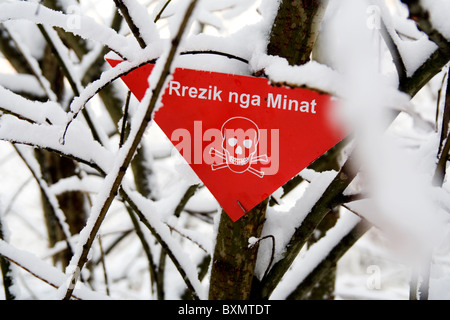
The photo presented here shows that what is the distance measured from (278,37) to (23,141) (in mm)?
433

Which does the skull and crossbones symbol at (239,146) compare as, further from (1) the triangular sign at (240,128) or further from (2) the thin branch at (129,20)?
(2) the thin branch at (129,20)

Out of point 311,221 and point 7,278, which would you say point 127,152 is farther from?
point 7,278

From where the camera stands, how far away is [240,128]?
1.87ft

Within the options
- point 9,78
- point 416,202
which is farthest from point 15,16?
point 9,78

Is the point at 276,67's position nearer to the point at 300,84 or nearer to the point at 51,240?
the point at 300,84

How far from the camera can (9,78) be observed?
150 centimetres

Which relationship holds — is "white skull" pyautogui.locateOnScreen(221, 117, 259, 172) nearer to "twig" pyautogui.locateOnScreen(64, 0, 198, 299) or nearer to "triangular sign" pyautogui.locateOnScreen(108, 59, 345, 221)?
"triangular sign" pyautogui.locateOnScreen(108, 59, 345, 221)

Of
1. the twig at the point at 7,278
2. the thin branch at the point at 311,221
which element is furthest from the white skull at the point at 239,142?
the twig at the point at 7,278

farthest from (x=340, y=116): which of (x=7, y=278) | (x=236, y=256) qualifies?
(x=7, y=278)

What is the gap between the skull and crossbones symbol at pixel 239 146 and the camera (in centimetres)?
57

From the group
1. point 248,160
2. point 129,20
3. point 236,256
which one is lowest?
point 236,256

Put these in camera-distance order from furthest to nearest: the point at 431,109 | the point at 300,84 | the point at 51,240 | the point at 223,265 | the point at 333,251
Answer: the point at 431,109
the point at 51,240
the point at 333,251
the point at 223,265
the point at 300,84

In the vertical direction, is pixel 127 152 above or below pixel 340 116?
below

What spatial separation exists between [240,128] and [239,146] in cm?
3
